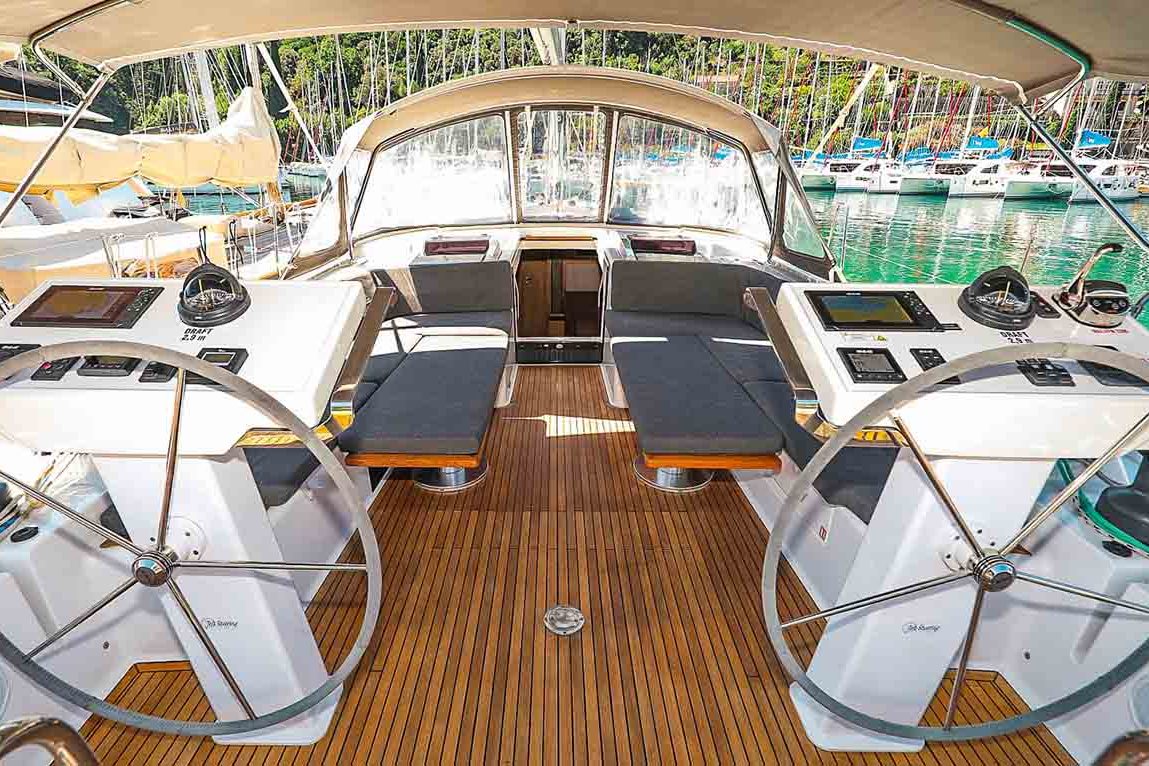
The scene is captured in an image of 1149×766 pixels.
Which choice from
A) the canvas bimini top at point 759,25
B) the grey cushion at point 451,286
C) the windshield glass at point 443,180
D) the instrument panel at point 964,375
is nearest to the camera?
the instrument panel at point 964,375

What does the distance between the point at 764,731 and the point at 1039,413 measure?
908 millimetres

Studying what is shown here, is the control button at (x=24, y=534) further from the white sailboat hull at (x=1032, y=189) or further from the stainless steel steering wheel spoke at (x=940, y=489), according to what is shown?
the white sailboat hull at (x=1032, y=189)

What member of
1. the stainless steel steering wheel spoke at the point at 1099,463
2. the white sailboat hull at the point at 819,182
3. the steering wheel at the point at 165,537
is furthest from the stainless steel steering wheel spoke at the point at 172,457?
the white sailboat hull at the point at 819,182

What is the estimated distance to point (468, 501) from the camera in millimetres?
2314

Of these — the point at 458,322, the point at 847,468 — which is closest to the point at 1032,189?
the point at 458,322

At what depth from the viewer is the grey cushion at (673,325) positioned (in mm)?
2920

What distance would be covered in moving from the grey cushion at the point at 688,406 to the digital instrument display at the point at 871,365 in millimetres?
668

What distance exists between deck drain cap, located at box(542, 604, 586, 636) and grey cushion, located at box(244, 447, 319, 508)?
77 cm

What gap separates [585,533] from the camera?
6.93ft

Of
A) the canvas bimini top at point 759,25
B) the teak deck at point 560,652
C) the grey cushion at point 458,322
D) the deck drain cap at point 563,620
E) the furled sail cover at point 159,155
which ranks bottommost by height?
the teak deck at point 560,652

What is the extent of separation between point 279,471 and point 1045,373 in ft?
5.61

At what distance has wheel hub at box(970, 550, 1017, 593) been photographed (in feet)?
3.05

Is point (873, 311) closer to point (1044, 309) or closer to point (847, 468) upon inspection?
point (1044, 309)

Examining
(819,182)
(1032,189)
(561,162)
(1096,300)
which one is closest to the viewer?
(1096,300)
